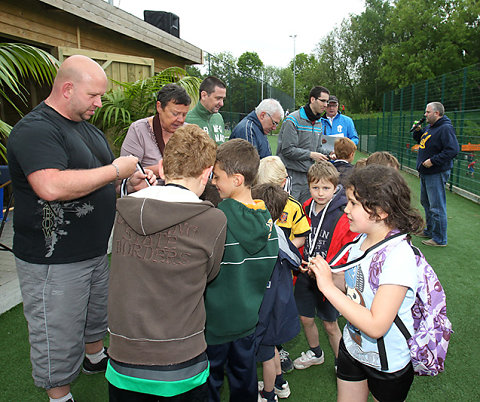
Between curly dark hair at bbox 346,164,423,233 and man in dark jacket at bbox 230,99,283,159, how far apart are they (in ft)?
8.10

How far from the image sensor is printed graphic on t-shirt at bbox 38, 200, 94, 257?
6.30 ft

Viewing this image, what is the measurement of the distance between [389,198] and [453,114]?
364 inches

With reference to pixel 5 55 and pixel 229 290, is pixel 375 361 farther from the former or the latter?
pixel 5 55

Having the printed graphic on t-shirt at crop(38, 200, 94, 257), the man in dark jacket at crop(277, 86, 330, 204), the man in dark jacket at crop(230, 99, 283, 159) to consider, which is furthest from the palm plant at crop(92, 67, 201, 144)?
the printed graphic on t-shirt at crop(38, 200, 94, 257)

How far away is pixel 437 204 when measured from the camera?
5.09 meters

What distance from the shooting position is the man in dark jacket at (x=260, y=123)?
3.95 meters

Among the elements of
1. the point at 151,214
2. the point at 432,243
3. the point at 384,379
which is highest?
the point at 151,214

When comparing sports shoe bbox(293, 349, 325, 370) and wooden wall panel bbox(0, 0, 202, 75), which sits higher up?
wooden wall panel bbox(0, 0, 202, 75)

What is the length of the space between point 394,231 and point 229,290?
2.55 feet

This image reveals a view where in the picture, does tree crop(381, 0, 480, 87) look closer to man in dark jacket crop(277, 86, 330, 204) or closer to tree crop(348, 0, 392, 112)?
tree crop(348, 0, 392, 112)

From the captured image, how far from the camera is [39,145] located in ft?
5.76

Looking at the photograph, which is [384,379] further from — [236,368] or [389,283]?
[236,368]

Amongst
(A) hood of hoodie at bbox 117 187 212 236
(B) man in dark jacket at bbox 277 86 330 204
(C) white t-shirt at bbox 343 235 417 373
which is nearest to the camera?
(A) hood of hoodie at bbox 117 187 212 236

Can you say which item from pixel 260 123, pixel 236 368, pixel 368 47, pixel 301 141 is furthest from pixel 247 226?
pixel 368 47
